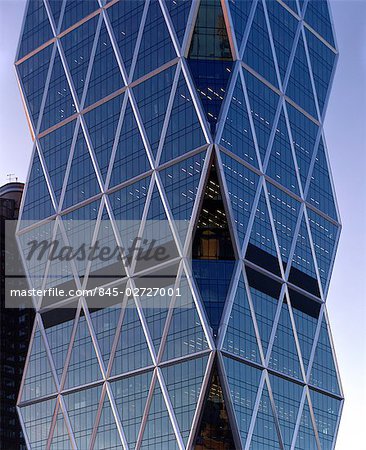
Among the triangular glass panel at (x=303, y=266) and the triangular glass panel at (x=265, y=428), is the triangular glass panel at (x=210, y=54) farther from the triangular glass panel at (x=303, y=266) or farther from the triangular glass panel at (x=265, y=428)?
the triangular glass panel at (x=265, y=428)

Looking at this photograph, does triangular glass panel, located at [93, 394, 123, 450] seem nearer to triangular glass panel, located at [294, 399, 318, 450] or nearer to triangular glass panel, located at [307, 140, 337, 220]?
triangular glass panel, located at [294, 399, 318, 450]

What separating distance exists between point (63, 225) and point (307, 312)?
97.1ft

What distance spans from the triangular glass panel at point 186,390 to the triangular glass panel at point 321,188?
28.9 metres

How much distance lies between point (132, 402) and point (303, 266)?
24929 mm

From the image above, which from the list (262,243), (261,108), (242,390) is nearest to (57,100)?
(261,108)

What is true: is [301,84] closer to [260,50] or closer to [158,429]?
[260,50]

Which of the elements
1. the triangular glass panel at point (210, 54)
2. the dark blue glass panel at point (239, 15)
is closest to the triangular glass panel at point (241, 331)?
the triangular glass panel at point (210, 54)

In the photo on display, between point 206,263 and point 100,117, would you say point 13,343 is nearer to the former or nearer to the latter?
point 100,117

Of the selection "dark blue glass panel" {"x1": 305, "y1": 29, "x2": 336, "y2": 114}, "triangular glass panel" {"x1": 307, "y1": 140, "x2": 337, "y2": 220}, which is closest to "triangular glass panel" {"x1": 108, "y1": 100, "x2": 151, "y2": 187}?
"triangular glass panel" {"x1": 307, "y1": 140, "x2": 337, "y2": 220}

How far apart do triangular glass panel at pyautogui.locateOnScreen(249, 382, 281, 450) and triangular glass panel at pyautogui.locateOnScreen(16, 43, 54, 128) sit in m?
46.3

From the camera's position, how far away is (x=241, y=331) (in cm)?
12169

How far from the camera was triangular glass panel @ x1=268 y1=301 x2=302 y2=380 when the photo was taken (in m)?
128

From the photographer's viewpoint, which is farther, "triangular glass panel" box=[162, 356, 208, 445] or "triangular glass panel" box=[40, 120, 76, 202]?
"triangular glass panel" box=[40, 120, 76, 202]

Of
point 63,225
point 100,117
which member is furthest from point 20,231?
point 100,117
